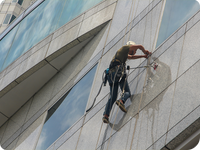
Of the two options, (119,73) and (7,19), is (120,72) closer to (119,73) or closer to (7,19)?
(119,73)

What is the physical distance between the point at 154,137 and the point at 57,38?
267 inches

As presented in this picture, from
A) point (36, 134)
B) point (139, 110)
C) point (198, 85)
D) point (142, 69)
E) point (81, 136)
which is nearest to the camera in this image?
point (198, 85)

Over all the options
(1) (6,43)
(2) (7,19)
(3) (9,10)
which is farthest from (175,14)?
(3) (9,10)

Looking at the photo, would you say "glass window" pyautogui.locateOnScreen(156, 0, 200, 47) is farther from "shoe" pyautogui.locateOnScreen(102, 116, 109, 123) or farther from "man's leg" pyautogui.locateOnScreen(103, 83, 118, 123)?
"shoe" pyautogui.locateOnScreen(102, 116, 109, 123)

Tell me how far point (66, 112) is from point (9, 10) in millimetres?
26563

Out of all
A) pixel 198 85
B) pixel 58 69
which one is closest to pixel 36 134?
pixel 58 69

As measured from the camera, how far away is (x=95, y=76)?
8.45 m

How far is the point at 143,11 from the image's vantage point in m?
7.78

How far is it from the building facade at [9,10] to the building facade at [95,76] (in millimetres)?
17960

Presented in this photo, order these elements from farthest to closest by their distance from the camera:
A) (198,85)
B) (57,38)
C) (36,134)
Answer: (57,38)
(36,134)
(198,85)

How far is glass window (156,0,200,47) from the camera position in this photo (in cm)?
579

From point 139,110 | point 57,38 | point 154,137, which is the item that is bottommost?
point 154,137

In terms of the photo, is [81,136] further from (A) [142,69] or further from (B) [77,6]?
(B) [77,6]

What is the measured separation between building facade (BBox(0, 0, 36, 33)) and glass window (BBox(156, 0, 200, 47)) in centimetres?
2731
